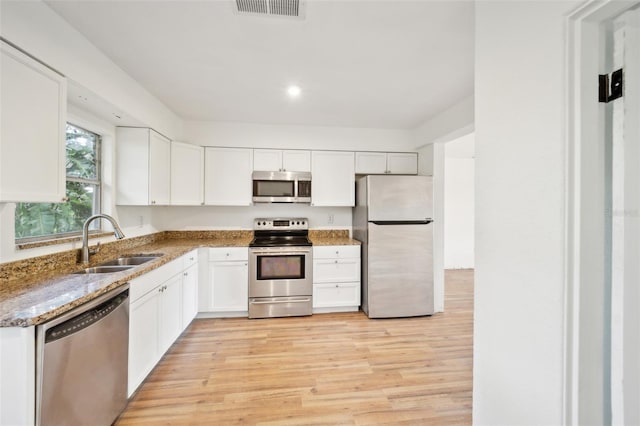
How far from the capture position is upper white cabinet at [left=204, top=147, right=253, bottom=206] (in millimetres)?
3453

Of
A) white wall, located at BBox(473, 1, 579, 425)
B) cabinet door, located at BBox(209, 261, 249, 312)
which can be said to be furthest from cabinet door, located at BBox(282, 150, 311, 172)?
white wall, located at BBox(473, 1, 579, 425)

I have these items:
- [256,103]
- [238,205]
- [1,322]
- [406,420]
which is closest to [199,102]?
[256,103]

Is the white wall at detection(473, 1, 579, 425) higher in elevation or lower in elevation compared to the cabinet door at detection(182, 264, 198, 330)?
higher

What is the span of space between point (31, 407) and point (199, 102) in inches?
109

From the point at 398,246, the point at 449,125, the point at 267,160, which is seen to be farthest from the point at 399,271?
the point at 267,160

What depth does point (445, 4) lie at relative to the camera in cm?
148

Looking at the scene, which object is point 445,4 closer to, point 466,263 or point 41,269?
point 41,269

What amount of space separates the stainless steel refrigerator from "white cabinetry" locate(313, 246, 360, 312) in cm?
16

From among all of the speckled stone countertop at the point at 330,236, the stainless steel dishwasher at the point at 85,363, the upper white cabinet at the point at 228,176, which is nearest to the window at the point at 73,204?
the stainless steel dishwasher at the point at 85,363

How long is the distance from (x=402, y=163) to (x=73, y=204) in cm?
378

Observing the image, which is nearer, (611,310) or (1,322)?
(611,310)

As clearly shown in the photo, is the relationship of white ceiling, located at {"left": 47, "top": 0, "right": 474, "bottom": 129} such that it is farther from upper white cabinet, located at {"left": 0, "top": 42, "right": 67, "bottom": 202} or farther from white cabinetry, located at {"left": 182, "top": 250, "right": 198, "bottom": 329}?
white cabinetry, located at {"left": 182, "top": 250, "right": 198, "bottom": 329}

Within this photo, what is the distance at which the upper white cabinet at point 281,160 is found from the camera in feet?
11.6

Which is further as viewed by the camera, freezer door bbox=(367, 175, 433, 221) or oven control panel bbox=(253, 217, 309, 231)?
oven control panel bbox=(253, 217, 309, 231)
